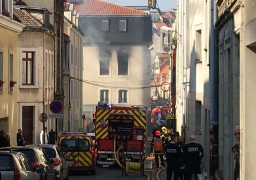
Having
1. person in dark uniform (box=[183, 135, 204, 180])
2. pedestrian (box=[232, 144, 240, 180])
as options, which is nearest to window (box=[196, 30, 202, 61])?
person in dark uniform (box=[183, 135, 204, 180])

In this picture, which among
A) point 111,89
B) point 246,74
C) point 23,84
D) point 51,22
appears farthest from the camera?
point 111,89

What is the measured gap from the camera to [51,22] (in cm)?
4488

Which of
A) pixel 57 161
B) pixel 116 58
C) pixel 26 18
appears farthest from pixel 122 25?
pixel 57 161

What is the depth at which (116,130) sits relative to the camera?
1215 inches

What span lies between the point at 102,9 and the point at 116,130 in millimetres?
52193

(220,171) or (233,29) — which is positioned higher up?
(233,29)

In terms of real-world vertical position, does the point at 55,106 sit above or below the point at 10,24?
below

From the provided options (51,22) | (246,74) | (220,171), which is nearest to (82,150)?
(220,171)

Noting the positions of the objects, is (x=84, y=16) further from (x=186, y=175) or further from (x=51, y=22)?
(x=186, y=175)

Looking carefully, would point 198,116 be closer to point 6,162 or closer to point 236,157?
point 6,162

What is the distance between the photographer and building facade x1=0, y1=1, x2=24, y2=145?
28.9 m

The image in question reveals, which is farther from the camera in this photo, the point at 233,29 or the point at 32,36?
the point at 32,36

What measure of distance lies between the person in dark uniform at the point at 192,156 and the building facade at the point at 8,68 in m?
10.7

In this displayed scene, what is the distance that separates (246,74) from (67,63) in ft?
139
